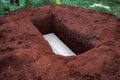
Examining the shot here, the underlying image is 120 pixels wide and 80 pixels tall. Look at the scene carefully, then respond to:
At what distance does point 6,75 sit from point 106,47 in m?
2.02

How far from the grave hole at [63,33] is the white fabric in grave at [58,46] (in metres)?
0.07

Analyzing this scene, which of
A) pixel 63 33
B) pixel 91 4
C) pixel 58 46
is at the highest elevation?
pixel 91 4

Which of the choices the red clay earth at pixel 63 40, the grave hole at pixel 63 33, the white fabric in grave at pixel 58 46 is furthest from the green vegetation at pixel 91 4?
the white fabric in grave at pixel 58 46

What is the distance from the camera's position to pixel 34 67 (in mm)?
4293

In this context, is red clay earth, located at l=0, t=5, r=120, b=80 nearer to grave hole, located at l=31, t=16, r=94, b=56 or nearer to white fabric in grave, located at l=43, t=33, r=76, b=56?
grave hole, located at l=31, t=16, r=94, b=56

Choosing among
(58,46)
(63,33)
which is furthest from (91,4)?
(58,46)

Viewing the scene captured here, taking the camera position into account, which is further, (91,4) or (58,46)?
(91,4)

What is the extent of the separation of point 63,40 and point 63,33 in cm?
22

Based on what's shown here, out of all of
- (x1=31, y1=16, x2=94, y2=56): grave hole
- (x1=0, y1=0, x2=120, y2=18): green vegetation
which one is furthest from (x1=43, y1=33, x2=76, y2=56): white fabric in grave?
(x1=0, y1=0, x2=120, y2=18): green vegetation

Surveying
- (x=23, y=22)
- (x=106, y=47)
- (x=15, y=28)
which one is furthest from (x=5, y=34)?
(x=106, y=47)

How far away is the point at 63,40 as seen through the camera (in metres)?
6.54

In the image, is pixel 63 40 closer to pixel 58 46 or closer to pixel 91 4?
pixel 58 46

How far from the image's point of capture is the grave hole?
227 inches

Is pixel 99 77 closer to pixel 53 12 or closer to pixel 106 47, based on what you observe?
pixel 106 47
